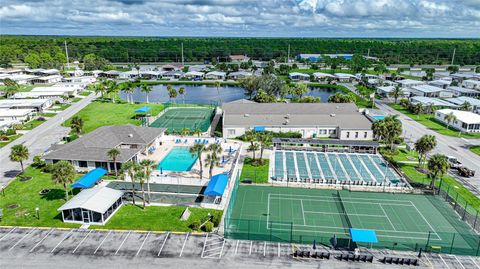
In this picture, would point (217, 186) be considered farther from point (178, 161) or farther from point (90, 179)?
point (90, 179)

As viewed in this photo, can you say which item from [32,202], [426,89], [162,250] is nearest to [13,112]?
A: [32,202]

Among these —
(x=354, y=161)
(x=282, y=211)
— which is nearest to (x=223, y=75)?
(x=354, y=161)

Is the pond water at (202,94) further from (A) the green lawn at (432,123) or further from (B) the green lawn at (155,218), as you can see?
(B) the green lawn at (155,218)

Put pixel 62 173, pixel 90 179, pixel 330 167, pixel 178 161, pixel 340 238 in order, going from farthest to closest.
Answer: pixel 178 161 → pixel 330 167 → pixel 90 179 → pixel 62 173 → pixel 340 238

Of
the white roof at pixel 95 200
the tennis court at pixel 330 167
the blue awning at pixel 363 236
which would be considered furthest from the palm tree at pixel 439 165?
the white roof at pixel 95 200

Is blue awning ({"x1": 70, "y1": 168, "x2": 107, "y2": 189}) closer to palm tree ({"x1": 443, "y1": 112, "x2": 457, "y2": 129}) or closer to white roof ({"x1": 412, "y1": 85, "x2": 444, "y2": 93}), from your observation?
palm tree ({"x1": 443, "y1": 112, "x2": 457, "y2": 129})
